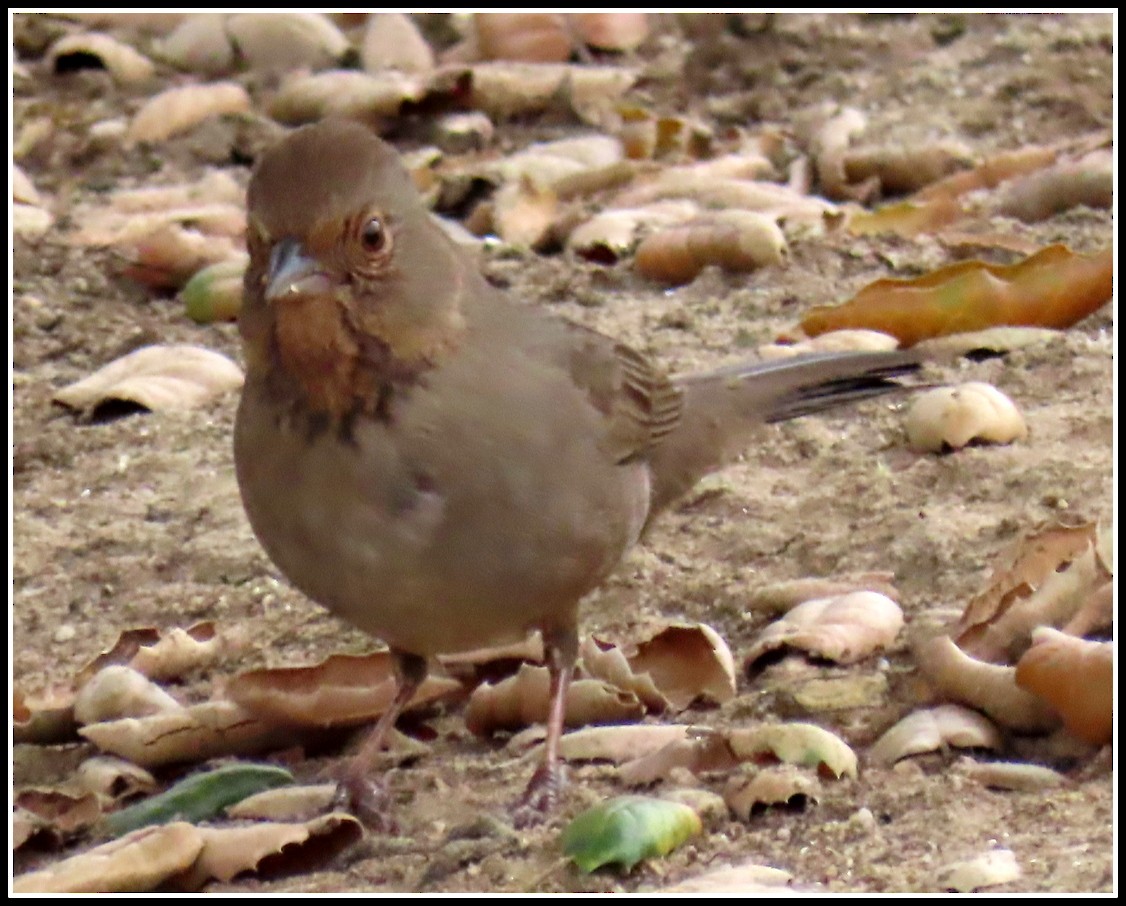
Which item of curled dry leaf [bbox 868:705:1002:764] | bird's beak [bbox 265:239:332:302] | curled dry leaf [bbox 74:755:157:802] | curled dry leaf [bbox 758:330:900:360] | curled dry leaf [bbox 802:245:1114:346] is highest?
bird's beak [bbox 265:239:332:302]

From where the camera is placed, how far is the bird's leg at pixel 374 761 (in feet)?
13.3

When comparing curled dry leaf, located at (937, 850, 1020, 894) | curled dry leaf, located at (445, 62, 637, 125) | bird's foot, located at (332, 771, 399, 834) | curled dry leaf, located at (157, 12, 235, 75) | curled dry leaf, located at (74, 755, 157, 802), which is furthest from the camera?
curled dry leaf, located at (157, 12, 235, 75)

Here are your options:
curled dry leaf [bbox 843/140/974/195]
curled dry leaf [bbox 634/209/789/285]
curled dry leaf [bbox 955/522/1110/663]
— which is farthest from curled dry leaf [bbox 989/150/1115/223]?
curled dry leaf [bbox 955/522/1110/663]

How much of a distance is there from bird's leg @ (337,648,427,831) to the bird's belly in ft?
0.97

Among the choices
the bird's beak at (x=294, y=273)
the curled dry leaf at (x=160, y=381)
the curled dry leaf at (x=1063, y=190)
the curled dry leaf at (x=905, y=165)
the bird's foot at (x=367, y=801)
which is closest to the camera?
the bird's beak at (x=294, y=273)

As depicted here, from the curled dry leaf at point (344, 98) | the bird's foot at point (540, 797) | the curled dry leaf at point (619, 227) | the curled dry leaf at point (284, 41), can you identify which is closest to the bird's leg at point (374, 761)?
the bird's foot at point (540, 797)

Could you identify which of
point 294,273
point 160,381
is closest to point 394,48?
point 160,381

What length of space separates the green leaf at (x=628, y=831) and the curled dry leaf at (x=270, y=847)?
1.57 feet

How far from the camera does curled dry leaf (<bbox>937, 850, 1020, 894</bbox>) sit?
11.1 ft

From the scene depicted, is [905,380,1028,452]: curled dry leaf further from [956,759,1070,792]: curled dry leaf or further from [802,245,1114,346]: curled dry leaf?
[956,759,1070,792]: curled dry leaf

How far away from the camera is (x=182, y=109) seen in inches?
317

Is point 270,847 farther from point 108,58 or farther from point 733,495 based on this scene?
point 108,58

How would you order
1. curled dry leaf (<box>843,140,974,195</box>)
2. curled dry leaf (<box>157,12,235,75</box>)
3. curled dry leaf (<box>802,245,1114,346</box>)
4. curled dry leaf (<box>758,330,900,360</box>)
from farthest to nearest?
curled dry leaf (<box>157,12,235,75</box>) < curled dry leaf (<box>843,140,974,195</box>) < curled dry leaf (<box>802,245,1114,346</box>) < curled dry leaf (<box>758,330,900,360</box>)

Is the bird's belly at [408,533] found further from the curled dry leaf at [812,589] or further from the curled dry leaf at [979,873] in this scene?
the curled dry leaf at [979,873]
